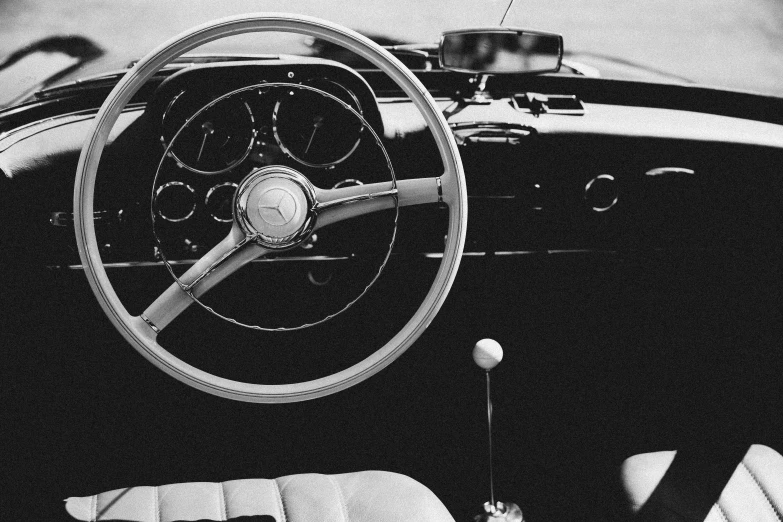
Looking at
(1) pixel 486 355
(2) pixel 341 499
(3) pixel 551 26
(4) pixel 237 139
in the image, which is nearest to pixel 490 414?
(1) pixel 486 355

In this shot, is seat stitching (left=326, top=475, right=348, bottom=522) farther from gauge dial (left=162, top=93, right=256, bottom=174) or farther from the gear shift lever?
gauge dial (left=162, top=93, right=256, bottom=174)

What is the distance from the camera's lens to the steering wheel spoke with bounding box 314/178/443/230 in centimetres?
132

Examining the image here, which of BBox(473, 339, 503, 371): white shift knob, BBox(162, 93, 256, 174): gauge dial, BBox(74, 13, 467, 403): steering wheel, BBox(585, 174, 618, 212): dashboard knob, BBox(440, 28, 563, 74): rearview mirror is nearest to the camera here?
BBox(74, 13, 467, 403): steering wheel

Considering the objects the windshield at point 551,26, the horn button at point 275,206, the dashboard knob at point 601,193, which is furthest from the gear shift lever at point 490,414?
the windshield at point 551,26

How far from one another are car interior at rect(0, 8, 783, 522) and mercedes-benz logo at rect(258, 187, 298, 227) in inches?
11.1

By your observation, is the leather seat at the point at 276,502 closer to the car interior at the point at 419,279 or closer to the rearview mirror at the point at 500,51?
the car interior at the point at 419,279

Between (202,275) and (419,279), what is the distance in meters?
0.72

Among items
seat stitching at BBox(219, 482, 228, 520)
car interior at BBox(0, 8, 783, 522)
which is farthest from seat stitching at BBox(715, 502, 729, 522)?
seat stitching at BBox(219, 482, 228, 520)

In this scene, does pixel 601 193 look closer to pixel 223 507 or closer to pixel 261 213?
pixel 261 213

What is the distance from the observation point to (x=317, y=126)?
5.41 feet

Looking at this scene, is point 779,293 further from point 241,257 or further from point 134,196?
point 134,196

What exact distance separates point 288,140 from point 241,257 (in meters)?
0.41

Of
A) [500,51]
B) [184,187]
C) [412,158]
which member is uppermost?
[500,51]

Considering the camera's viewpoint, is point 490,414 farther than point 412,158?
No
